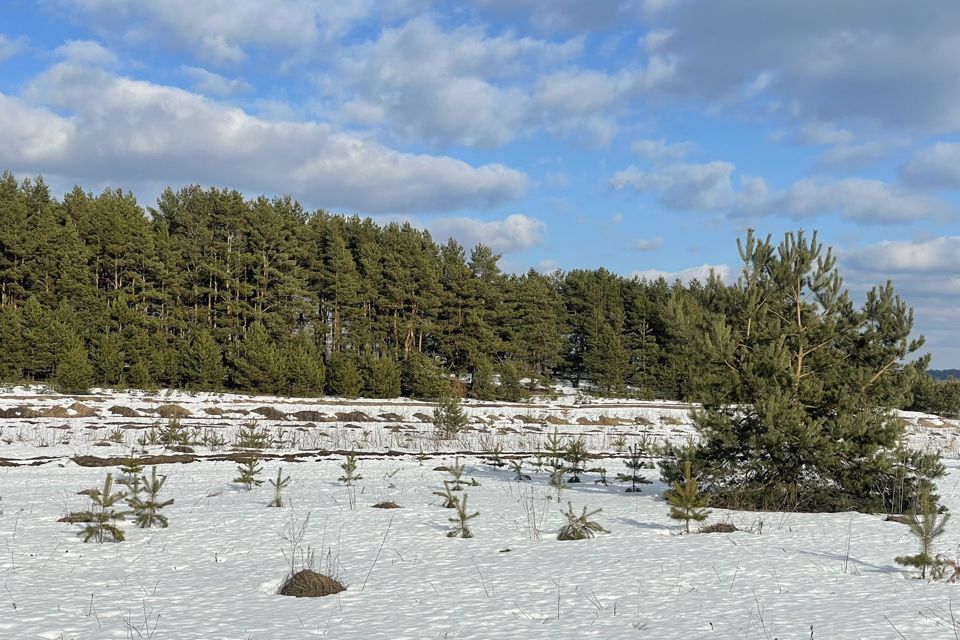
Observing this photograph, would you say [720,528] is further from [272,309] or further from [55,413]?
[272,309]

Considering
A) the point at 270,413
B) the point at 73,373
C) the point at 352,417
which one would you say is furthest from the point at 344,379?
the point at 352,417

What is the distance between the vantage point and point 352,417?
106 ft

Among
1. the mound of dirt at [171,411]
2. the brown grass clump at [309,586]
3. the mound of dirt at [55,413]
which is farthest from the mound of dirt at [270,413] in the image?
the brown grass clump at [309,586]

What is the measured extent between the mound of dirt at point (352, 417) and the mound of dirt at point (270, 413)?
2286 mm

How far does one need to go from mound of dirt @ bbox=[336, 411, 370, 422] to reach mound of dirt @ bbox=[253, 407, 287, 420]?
7.50 feet

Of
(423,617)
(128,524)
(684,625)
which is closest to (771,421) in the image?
(684,625)

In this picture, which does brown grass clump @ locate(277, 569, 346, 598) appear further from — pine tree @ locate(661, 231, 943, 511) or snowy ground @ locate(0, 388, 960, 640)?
pine tree @ locate(661, 231, 943, 511)

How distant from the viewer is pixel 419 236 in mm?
66875

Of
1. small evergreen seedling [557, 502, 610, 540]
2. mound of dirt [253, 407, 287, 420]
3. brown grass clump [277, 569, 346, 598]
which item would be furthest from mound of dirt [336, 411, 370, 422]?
brown grass clump [277, 569, 346, 598]

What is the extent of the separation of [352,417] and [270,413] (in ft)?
11.6

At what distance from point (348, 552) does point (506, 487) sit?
218 inches

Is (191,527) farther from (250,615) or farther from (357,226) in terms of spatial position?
(357,226)

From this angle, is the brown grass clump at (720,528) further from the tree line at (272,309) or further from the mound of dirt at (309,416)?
the tree line at (272,309)

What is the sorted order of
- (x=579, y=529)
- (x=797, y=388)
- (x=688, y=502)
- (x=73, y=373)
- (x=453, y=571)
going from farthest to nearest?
(x=73, y=373) → (x=797, y=388) → (x=688, y=502) → (x=579, y=529) → (x=453, y=571)
